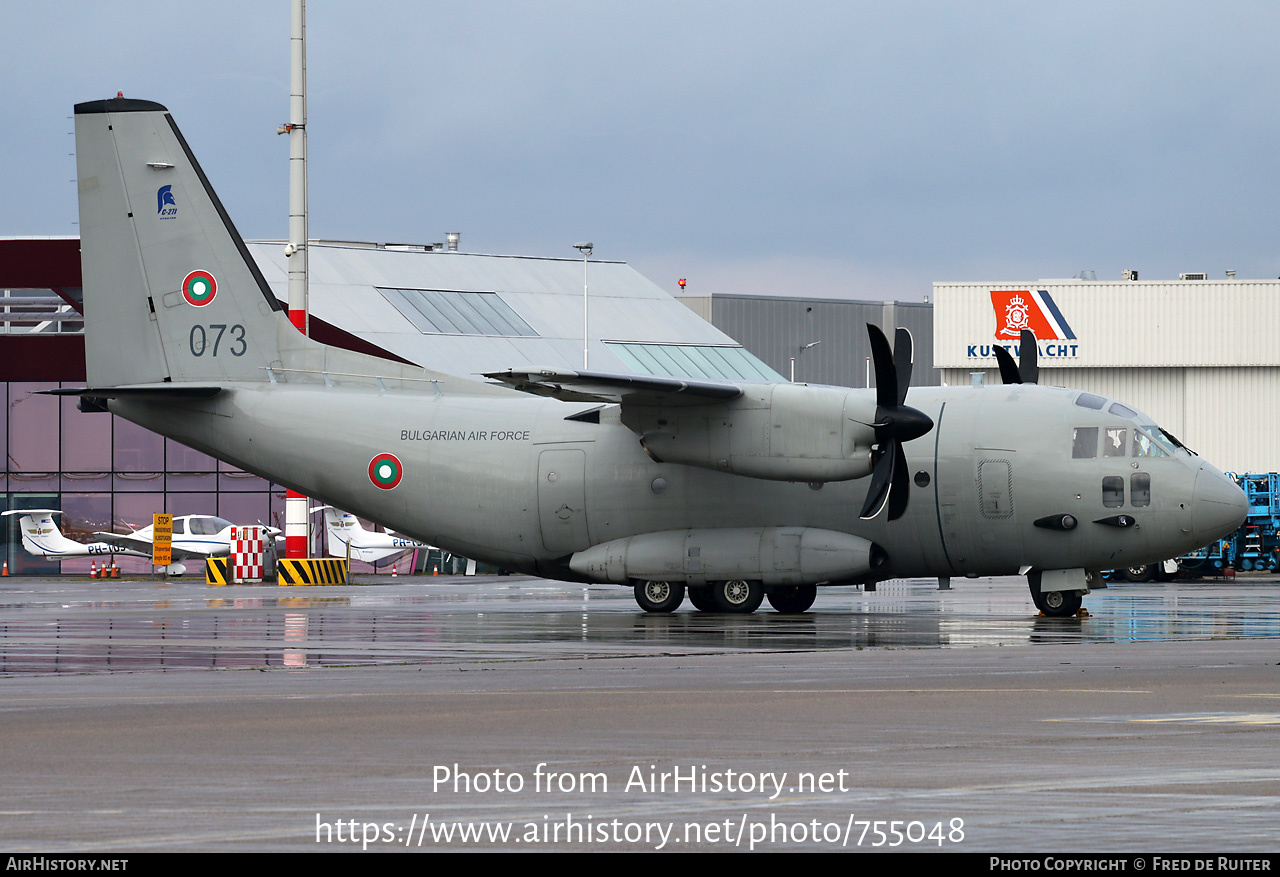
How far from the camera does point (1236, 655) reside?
17.7 metres

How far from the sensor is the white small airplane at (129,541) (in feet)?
200

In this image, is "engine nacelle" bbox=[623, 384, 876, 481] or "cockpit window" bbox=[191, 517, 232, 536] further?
"cockpit window" bbox=[191, 517, 232, 536]

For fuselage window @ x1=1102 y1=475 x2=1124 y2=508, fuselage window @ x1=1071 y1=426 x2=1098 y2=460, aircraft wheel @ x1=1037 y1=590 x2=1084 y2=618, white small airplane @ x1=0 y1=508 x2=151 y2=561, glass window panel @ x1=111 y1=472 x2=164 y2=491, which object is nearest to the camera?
fuselage window @ x1=1102 y1=475 x2=1124 y2=508

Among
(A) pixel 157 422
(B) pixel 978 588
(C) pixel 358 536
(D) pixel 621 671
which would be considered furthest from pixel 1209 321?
(D) pixel 621 671

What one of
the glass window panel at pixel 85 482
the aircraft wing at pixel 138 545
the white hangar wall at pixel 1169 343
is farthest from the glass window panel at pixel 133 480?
the white hangar wall at pixel 1169 343

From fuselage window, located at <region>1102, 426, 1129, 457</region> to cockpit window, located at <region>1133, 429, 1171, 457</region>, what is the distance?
0.18 metres

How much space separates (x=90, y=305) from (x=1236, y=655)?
23.4 m

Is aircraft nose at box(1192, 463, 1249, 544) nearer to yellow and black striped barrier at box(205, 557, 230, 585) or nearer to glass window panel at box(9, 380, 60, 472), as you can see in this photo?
yellow and black striped barrier at box(205, 557, 230, 585)

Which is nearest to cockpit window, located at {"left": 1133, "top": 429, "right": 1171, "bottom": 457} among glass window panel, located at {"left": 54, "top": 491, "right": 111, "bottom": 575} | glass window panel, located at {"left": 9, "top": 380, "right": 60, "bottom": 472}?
glass window panel, located at {"left": 54, "top": 491, "right": 111, "bottom": 575}

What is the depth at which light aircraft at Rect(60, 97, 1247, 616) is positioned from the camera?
1019 inches

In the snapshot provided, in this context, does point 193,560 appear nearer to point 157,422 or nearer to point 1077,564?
point 157,422

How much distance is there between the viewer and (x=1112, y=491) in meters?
25.9

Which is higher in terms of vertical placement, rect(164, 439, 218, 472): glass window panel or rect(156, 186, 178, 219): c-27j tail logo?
rect(156, 186, 178, 219): c-27j tail logo

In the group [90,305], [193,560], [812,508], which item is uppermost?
[90,305]
